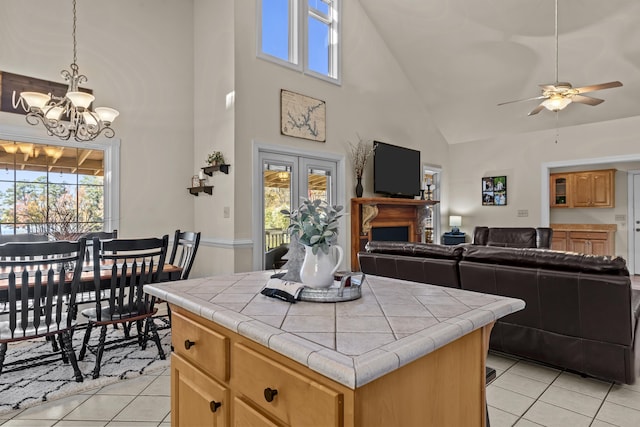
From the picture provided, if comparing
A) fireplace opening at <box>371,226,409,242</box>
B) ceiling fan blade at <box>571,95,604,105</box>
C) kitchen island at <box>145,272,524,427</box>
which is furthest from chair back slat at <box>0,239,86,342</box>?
ceiling fan blade at <box>571,95,604,105</box>

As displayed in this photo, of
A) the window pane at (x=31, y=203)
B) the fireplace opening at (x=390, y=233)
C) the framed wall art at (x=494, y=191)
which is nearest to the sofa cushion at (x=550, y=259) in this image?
the fireplace opening at (x=390, y=233)

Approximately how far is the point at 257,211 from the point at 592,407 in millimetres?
3774

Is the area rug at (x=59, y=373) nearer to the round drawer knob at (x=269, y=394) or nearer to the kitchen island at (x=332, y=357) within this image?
the kitchen island at (x=332, y=357)

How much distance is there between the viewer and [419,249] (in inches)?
126

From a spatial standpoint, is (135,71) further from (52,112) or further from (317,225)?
(317,225)

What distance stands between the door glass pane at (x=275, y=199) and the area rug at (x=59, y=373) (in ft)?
6.79

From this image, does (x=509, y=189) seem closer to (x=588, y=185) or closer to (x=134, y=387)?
(x=588, y=185)

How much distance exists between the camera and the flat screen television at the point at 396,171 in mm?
6387

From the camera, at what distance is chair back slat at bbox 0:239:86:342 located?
2.22 meters

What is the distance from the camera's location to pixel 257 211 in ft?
16.1

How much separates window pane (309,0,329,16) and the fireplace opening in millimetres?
3479

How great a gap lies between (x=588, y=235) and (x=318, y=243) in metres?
7.82

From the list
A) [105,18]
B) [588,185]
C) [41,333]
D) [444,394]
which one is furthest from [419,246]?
[588,185]

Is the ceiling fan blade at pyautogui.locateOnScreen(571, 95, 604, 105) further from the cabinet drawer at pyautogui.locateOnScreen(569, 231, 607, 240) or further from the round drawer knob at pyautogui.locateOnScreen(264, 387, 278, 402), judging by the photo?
the round drawer knob at pyautogui.locateOnScreen(264, 387, 278, 402)
